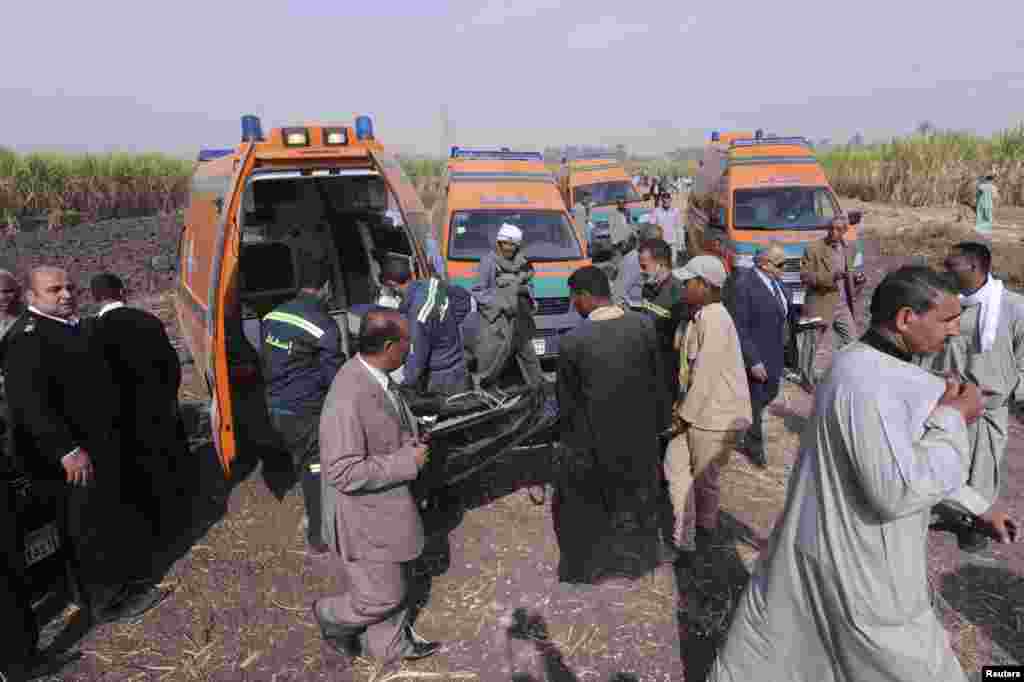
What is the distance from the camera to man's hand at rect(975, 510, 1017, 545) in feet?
7.49

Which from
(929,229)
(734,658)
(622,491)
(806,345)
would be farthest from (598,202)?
(734,658)

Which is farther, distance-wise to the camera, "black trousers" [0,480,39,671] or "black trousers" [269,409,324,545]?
"black trousers" [269,409,324,545]

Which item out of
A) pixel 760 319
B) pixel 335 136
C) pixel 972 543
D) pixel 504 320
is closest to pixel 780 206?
pixel 760 319

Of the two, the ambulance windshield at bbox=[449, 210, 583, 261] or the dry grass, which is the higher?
the ambulance windshield at bbox=[449, 210, 583, 261]

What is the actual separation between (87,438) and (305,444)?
49.7 inches

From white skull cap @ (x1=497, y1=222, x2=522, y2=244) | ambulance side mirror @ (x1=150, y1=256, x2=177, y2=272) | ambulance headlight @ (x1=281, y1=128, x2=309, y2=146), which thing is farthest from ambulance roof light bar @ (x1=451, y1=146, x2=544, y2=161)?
ambulance side mirror @ (x1=150, y1=256, x2=177, y2=272)

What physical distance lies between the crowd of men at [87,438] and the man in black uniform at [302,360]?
3.39 ft

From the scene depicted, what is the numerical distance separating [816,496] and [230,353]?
4.90 metres

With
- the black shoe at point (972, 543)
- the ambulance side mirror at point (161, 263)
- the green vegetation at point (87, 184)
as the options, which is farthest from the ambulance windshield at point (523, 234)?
the green vegetation at point (87, 184)

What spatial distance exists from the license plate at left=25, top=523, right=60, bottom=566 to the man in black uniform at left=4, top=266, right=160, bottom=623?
49 mm

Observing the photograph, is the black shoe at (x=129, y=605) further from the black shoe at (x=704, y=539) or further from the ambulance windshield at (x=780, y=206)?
the ambulance windshield at (x=780, y=206)

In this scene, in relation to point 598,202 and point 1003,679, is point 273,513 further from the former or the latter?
point 598,202

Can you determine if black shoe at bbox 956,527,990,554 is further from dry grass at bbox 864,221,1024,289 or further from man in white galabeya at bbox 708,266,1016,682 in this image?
dry grass at bbox 864,221,1024,289

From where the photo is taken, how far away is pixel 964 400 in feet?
6.23
